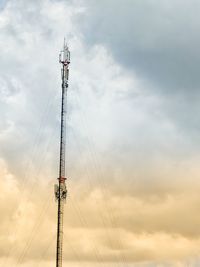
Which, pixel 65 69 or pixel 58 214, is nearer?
pixel 58 214

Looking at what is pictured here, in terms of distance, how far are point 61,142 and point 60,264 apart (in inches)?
759

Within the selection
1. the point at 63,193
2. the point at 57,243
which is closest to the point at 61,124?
the point at 63,193

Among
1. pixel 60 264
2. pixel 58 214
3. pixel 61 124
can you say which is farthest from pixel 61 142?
pixel 60 264

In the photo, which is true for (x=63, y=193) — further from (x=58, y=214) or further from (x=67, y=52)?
(x=67, y=52)

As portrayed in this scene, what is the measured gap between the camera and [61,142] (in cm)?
11456

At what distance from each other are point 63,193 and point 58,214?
3319 mm

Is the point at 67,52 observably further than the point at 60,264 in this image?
Yes

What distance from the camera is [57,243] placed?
359 feet

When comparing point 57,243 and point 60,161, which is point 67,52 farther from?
point 57,243

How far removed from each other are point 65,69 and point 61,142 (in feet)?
42.2

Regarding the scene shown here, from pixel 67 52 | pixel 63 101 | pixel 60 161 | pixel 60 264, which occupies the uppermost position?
pixel 67 52

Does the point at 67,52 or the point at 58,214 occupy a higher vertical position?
the point at 67,52

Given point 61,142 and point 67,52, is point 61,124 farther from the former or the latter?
point 67,52

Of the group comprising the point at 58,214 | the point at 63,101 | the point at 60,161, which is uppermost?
the point at 63,101
